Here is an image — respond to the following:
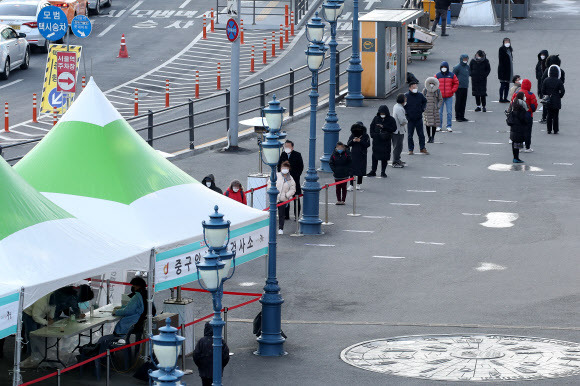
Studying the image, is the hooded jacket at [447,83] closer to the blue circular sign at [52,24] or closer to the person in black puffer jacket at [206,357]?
the blue circular sign at [52,24]

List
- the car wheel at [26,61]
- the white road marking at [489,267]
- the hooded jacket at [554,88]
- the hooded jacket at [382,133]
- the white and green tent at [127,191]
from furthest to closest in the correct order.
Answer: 1. the car wheel at [26,61]
2. the hooded jacket at [554,88]
3. the hooded jacket at [382,133]
4. the white road marking at [489,267]
5. the white and green tent at [127,191]

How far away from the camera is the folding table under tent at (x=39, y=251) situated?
14.6m

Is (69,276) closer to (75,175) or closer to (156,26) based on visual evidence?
(75,175)

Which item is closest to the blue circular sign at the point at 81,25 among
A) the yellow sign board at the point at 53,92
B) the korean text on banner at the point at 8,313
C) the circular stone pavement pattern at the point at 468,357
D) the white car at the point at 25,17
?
the yellow sign board at the point at 53,92

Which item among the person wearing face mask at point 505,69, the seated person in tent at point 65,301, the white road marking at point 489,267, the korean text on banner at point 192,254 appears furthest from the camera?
the person wearing face mask at point 505,69

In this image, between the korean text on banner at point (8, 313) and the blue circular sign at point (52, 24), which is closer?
the korean text on banner at point (8, 313)

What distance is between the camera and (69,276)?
1516cm

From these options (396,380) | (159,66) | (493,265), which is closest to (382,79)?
(159,66)

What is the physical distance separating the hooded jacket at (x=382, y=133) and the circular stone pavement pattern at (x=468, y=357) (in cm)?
949

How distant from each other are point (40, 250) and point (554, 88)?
18479mm

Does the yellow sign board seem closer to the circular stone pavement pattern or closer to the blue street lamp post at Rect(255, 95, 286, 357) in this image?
the blue street lamp post at Rect(255, 95, 286, 357)

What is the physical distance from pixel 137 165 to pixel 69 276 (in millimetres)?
3134

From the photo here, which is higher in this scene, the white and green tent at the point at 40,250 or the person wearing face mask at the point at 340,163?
the white and green tent at the point at 40,250

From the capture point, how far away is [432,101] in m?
30.6
